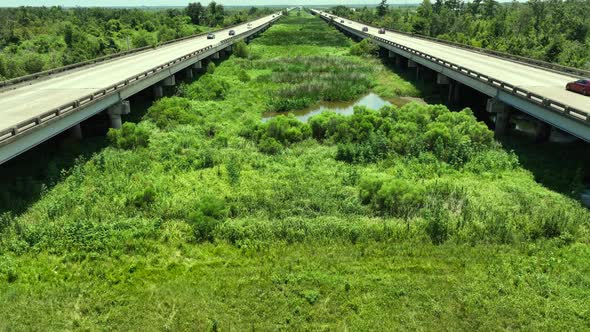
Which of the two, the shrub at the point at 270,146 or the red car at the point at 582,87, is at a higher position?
the red car at the point at 582,87

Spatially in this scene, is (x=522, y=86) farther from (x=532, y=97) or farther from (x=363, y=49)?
(x=363, y=49)

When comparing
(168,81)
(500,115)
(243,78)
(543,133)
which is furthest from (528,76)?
(168,81)

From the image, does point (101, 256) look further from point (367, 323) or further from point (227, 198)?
point (367, 323)

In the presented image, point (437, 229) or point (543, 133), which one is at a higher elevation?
point (543, 133)

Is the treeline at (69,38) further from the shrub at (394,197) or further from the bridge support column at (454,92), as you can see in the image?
the bridge support column at (454,92)

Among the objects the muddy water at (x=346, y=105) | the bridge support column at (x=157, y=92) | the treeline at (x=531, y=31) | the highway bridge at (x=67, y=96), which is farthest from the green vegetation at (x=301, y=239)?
the treeline at (x=531, y=31)
